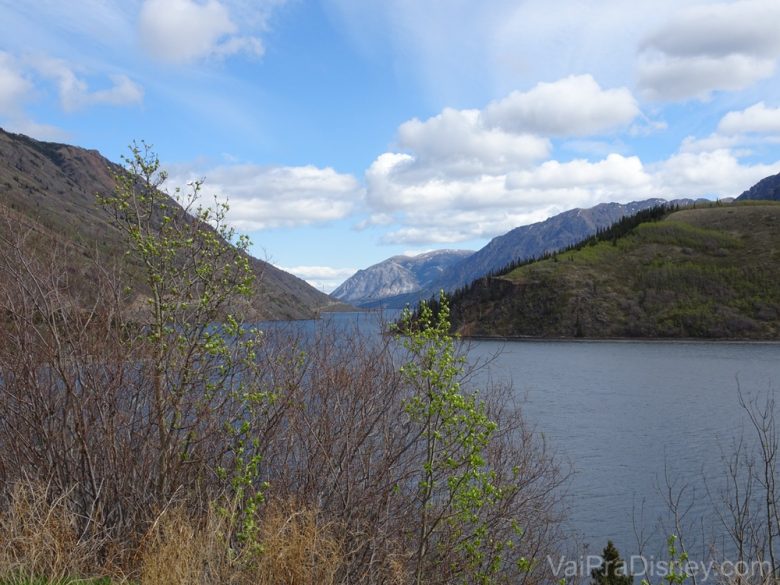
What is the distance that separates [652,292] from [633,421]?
126959 millimetres

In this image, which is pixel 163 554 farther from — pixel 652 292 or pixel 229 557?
pixel 652 292

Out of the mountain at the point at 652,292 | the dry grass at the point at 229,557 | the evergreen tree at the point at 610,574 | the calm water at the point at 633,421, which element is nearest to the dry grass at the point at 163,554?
the dry grass at the point at 229,557

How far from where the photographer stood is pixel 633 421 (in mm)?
55125

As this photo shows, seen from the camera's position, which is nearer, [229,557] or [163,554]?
[163,554]

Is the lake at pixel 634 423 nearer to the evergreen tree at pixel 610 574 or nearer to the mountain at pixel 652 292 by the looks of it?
the evergreen tree at pixel 610 574

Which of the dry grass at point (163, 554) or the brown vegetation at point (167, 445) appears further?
the brown vegetation at point (167, 445)

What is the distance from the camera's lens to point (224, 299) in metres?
12.7

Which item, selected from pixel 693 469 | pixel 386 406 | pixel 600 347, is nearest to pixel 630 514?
pixel 693 469

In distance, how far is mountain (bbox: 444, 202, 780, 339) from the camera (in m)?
158

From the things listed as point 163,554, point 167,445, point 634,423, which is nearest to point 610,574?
point 167,445

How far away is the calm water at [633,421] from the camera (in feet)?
108

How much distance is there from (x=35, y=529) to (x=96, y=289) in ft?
15.9

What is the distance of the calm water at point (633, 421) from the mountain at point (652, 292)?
44.7m

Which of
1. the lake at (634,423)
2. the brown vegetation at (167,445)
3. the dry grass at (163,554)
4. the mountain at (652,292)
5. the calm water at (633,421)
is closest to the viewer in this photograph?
the dry grass at (163,554)
